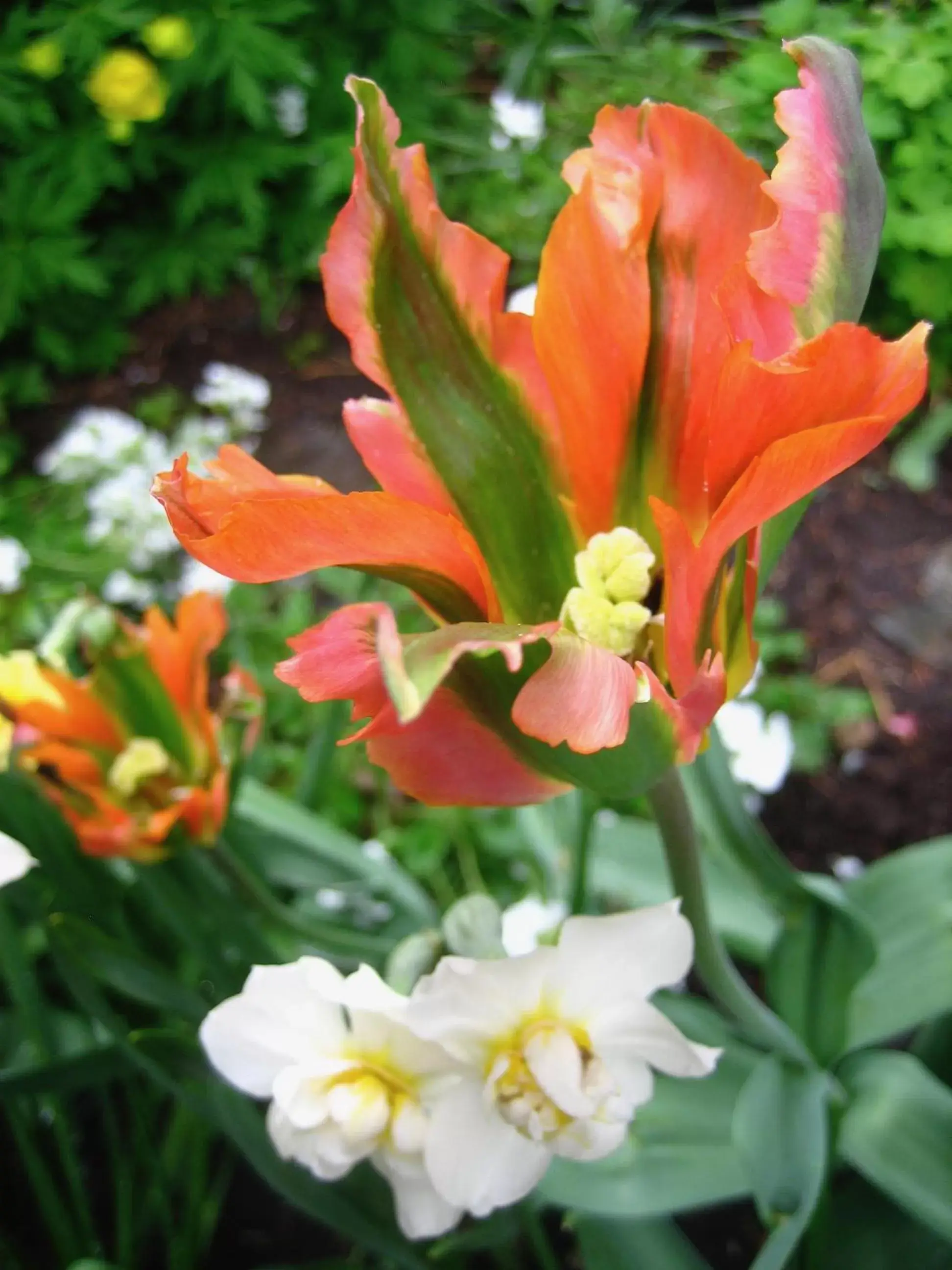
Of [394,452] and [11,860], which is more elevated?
[394,452]

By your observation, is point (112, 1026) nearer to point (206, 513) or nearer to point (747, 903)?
point (206, 513)

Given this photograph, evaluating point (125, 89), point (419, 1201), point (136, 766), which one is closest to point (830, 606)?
point (136, 766)

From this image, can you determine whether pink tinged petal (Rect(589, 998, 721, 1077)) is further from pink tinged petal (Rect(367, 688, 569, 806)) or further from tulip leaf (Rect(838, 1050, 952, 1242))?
tulip leaf (Rect(838, 1050, 952, 1242))

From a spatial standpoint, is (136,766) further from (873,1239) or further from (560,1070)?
(873,1239)

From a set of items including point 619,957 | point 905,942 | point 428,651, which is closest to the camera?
point 428,651

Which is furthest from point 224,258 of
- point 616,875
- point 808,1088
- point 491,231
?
point 808,1088

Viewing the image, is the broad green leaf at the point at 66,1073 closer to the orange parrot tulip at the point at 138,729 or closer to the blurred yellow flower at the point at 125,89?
the orange parrot tulip at the point at 138,729

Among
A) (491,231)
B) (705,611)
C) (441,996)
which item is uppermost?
(705,611)
